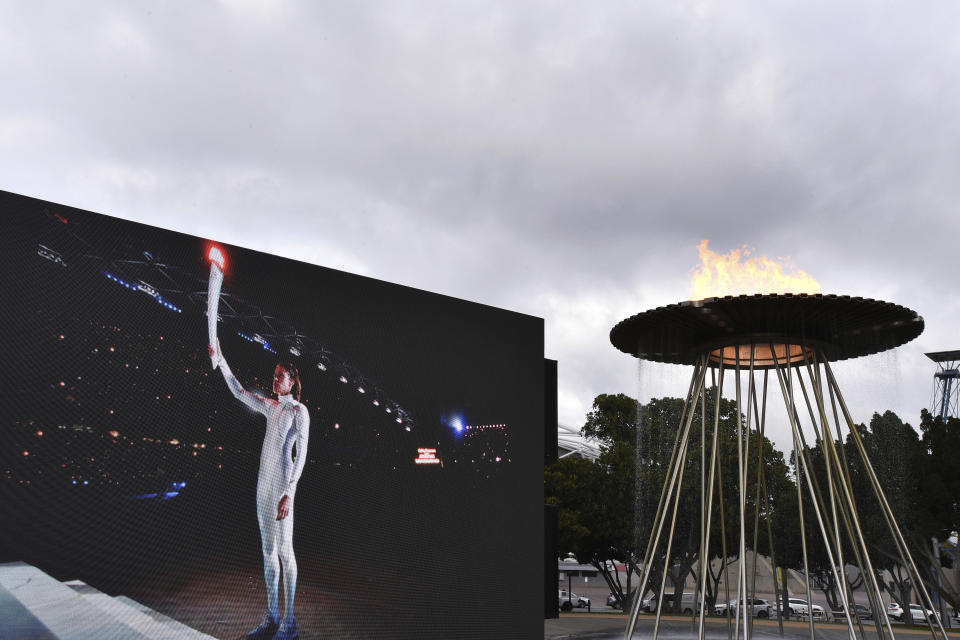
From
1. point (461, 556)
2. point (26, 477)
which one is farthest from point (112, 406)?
point (461, 556)

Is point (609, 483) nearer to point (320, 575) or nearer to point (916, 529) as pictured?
point (916, 529)

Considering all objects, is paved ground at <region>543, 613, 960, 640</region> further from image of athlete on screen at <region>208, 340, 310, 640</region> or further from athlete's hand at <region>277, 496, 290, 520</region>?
athlete's hand at <region>277, 496, 290, 520</region>

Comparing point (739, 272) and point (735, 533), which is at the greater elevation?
point (739, 272)

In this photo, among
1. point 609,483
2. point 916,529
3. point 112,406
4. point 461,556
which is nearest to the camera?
point 112,406

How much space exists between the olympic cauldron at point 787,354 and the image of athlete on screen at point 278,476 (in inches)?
185

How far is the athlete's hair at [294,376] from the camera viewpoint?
10828mm

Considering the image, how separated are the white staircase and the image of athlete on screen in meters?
1.43

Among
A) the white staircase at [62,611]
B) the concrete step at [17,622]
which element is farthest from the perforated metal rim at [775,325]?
the concrete step at [17,622]

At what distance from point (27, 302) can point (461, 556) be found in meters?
6.56

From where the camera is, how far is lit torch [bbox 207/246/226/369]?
10.3 m

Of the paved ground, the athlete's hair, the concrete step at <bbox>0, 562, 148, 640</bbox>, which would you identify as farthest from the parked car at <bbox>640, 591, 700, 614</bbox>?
the concrete step at <bbox>0, 562, 148, 640</bbox>

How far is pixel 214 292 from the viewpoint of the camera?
1045 centimetres

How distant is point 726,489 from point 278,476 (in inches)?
713

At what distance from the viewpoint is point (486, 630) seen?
38.8 ft
